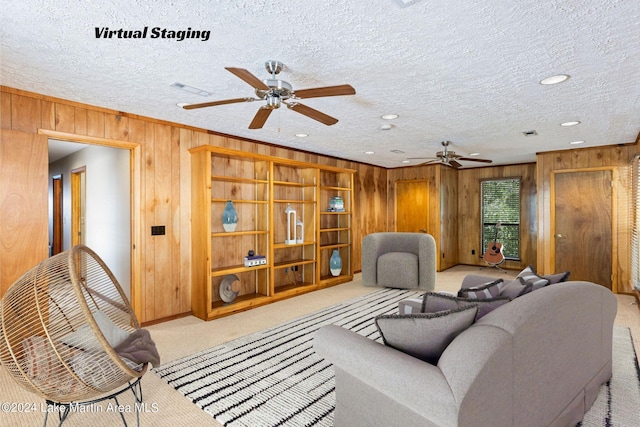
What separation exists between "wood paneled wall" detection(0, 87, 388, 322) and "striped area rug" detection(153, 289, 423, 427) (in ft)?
4.05

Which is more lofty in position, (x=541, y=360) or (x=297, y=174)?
(x=297, y=174)

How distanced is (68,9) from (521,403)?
113 inches

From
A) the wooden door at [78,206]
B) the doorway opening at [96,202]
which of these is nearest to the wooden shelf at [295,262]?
the doorway opening at [96,202]

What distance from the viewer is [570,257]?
5582mm

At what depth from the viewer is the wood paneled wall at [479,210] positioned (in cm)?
701

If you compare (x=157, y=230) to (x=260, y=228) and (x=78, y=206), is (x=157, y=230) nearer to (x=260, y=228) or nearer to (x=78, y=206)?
(x=260, y=228)

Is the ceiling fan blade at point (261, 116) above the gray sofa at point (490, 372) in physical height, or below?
above

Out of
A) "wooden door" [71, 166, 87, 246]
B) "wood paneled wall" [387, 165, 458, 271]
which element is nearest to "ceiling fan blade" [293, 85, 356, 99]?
"wooden door" [71, 166, 87, 246]

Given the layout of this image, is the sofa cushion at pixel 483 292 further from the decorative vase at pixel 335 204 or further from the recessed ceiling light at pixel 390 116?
the decorative vase at pixel 335 204

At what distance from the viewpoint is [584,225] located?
5438mm

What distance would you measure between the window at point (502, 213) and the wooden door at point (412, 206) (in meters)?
1.41

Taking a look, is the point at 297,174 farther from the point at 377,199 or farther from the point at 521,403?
the point at 521,403

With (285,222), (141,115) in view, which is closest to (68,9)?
(141,115)

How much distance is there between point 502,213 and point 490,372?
23.1ft
